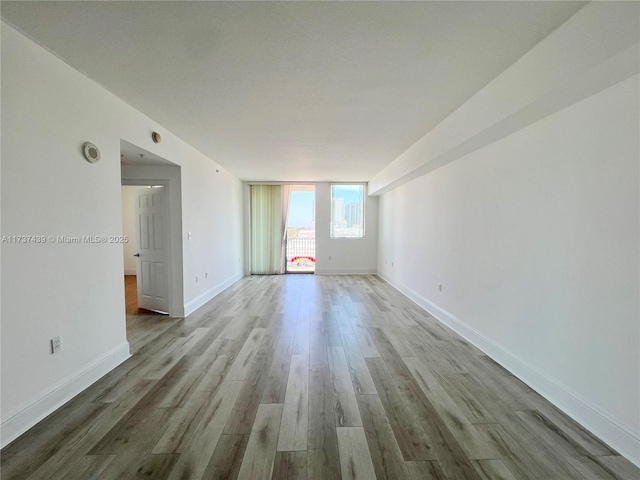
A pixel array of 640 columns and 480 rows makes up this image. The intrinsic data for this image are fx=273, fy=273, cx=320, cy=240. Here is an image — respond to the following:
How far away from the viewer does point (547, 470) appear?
1.44 metres

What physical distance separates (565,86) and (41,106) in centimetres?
327

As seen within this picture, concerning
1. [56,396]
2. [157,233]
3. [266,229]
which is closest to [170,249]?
[157,233]

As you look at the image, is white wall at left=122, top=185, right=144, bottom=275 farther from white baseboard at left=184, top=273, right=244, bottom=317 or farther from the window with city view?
the window with city view

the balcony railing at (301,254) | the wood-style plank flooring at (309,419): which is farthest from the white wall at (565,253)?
the balcony railing at (301,254)

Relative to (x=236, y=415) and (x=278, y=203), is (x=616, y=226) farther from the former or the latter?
(x=278, y=203)

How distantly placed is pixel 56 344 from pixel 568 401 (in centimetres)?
356

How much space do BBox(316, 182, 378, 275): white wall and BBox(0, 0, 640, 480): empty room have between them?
397 centimetres

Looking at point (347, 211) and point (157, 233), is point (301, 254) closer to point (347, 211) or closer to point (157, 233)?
point (347, 211)

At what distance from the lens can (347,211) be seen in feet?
24.1

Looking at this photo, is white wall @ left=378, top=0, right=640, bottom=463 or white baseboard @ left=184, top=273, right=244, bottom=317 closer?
white wall @ left=378, top=0, right=640, bottom=463

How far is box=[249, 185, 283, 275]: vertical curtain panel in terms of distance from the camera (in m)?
7.20

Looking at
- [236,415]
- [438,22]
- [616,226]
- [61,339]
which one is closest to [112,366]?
[61,339]

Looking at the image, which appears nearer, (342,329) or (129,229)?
(342,329)

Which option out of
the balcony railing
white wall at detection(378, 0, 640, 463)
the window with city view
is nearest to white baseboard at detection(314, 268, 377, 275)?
the balcony railing
